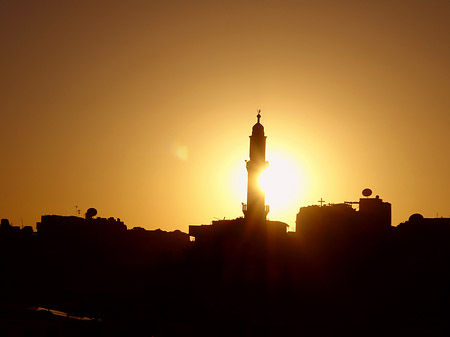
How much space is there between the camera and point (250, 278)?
37625 mm

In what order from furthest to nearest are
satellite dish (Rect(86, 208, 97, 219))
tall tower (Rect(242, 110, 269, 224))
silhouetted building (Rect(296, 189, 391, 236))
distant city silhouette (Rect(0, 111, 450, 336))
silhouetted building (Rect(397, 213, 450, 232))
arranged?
1. satellite dish (Rect(86, 208, 97, 219))
2. tall tower (Rect(242, 110, 269, 224))
3. silhouetted building (Rect(296, 189, 391, 236))
4. silhouetted building (Rect(397, 213, 450, 232))
5. distant city silhouette (Rect(0, 111, 450, 336))

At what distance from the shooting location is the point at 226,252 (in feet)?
136

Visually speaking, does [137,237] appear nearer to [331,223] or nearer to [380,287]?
[331,223]

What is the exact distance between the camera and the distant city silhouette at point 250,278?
29.4 metres

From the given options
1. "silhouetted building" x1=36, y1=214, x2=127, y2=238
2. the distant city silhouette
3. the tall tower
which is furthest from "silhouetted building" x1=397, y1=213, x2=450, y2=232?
Result: "silhouetted building" x1=36, y1=214, x2=127, y2=238

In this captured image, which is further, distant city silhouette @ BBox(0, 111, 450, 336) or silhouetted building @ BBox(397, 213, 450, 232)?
silhouetted building @ BBox(397, 213, 450, 232)

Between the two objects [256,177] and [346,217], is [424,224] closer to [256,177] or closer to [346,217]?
[346,217]

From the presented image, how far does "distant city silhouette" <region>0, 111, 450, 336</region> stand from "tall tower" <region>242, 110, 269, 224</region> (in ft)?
0.38

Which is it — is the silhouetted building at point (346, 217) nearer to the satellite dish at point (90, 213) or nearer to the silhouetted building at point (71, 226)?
the silhouetted building at point (71, 226)

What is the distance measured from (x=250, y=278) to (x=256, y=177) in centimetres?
→ 1642

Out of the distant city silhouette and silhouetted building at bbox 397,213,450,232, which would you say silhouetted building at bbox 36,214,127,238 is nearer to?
the distant city silhouette

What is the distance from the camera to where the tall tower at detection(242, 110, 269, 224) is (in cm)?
5141

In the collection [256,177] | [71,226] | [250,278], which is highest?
[256,177]

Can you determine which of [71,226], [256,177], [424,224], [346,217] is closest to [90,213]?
[71,226]
